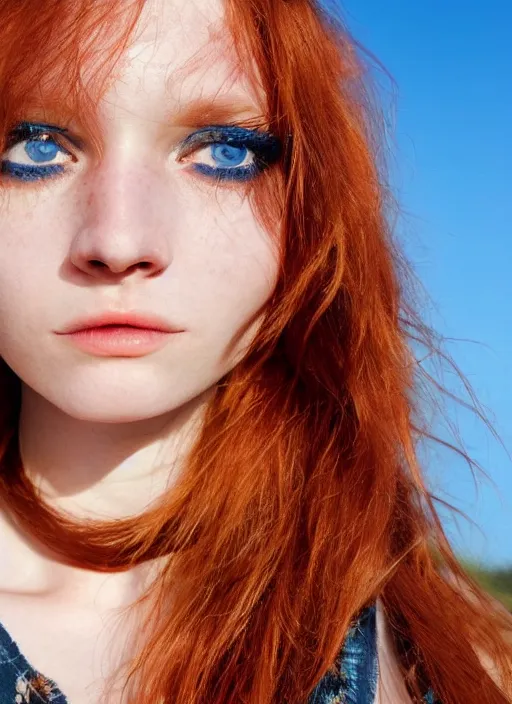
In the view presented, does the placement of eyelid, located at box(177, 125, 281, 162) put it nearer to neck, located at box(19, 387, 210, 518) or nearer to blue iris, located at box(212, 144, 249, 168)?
blue iris, located at box(212, 144, 249, 168)

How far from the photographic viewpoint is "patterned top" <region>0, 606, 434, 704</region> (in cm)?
109

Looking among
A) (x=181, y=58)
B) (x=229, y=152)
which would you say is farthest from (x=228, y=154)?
(x=181, y=58)

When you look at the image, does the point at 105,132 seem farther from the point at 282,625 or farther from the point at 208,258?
the point at 282,625

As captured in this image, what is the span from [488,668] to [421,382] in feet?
1.42

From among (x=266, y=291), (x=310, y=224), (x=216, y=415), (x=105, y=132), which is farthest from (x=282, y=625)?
(x=105, y=132)

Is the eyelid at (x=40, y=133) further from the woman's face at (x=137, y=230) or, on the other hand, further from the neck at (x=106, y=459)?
the neck at (x=106, y=459)

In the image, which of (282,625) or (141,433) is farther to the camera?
(141,433)

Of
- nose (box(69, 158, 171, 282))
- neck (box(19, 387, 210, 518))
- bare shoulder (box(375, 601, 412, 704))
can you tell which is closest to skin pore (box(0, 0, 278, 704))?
nose (box(69, 158, 171, 282))

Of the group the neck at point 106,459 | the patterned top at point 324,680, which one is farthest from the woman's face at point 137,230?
the patterned top at point 324,680

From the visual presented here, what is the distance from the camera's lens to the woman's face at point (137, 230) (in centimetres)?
107

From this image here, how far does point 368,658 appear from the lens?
1.16 metres

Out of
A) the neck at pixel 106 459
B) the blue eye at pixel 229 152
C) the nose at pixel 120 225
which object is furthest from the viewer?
the neck at pixel 106 459

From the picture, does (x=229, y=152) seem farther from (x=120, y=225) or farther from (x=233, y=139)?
(x=120, y=225)

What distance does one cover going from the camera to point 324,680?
1.12m
